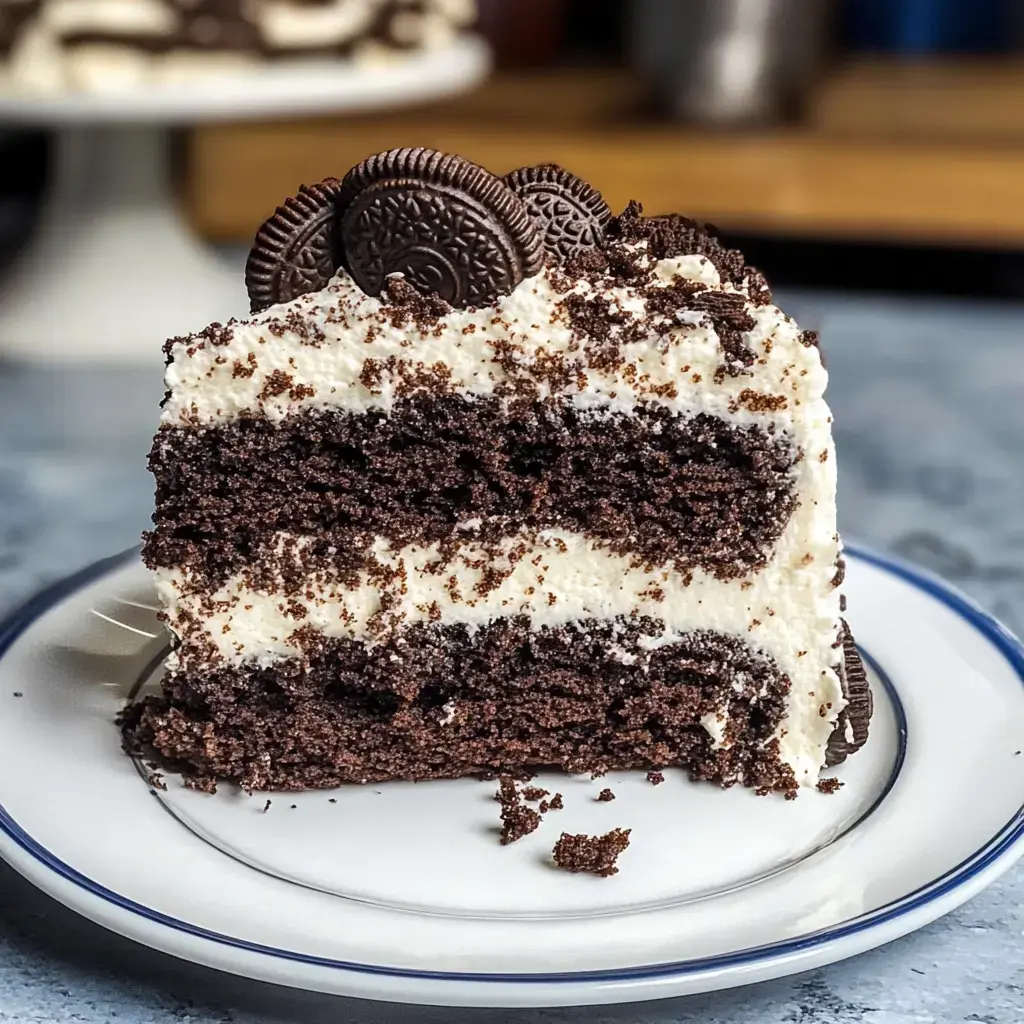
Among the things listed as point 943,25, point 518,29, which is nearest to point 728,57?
point 518,29

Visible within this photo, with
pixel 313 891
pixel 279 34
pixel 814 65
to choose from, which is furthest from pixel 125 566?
pixel 814 65

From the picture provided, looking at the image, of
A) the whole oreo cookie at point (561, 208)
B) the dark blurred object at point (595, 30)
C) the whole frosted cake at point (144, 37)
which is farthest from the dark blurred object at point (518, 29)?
the whole oreo cookie at point (561, 208)

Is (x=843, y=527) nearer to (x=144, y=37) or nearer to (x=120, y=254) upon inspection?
(x=144, y=37)

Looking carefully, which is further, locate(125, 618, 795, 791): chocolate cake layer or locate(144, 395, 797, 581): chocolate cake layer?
locate(125, 618, 795, 791): chocolate cake layer

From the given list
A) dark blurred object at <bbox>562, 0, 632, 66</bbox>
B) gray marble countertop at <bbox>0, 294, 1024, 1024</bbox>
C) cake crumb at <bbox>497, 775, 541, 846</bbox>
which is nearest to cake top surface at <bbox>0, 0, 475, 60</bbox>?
gray marble countertop at <bbox>0, 294, 1024, 1024</bbox>

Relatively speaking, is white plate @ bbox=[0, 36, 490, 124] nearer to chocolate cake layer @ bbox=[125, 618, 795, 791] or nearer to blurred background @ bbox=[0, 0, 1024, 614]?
blurred background @ bbox=[0, 0, 1024, 614]

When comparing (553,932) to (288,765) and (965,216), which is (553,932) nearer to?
(288,765)

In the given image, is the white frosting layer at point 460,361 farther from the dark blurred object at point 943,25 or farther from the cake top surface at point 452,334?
the dark blurred object at point 943,25
